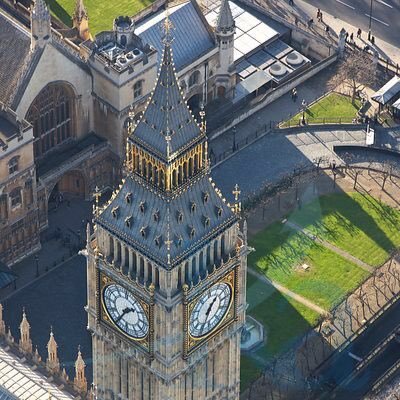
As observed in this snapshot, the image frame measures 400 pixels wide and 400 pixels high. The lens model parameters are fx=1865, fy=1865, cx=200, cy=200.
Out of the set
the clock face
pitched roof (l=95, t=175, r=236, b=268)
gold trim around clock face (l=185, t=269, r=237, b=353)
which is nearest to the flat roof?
gold trim around clock face (l=185, t=269, r=237, b=353)

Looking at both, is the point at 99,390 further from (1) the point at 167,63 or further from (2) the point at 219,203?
(1) the point at 167,63

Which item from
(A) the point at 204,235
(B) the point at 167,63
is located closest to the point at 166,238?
(A) the point at 204,235

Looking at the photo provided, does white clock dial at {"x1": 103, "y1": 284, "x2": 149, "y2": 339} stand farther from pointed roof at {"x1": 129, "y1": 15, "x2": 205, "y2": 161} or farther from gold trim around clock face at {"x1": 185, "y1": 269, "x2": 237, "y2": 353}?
pointed roof at {"x1": 129, "y1": 15, "x2": 205, "y2": 161}

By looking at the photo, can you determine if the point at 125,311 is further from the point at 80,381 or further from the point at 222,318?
the point at 80,381

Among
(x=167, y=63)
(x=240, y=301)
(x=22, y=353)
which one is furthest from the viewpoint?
(x=22, y=353)

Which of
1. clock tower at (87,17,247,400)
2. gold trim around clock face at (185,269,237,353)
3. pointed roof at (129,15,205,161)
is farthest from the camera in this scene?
gold trim around clock face at (185,269,237,353)

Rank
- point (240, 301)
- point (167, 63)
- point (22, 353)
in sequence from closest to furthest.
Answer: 1. point (167, 63)
2. point (240, 301)
3. point (22, 353)

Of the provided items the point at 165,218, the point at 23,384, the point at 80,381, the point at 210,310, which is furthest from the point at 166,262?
the point at 80,381

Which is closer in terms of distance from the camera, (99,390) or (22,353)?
(99,390)
